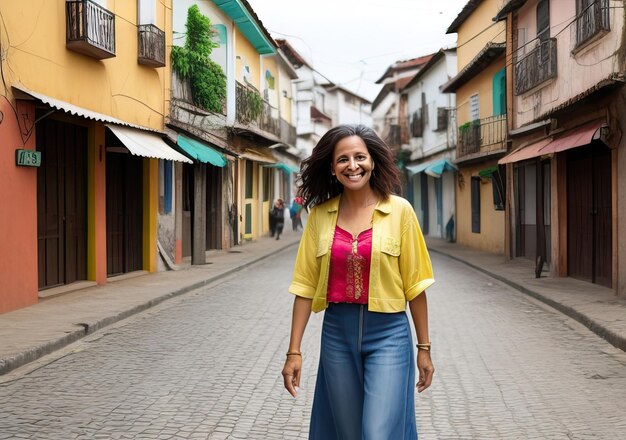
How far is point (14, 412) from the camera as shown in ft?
18.7

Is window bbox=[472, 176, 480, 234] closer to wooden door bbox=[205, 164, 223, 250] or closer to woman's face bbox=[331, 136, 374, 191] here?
wooden door bbox=[205, 164, 223, 250]

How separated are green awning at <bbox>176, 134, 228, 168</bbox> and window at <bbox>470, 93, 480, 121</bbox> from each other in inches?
409

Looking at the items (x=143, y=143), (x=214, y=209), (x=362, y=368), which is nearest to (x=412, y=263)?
(x=362, y=368)

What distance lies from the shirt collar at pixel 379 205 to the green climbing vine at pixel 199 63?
1556 centimetres

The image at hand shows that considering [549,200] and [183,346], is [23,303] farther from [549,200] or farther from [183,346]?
[549,200]

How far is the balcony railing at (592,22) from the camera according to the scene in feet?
40.5

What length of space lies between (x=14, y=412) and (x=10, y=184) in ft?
18.3

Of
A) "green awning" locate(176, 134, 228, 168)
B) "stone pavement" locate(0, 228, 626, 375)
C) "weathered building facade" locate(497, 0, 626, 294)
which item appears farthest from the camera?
"green awning" locate(176, 134, 228, 168)

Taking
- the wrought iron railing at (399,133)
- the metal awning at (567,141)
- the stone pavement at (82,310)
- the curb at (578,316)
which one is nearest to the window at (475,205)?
the curb at (578,316)

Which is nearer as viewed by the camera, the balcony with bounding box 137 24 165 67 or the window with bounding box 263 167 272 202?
the balcony with bounding box 137 24 165 67

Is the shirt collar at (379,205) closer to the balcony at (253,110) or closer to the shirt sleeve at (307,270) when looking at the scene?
the shirt sleeve at (307,270)

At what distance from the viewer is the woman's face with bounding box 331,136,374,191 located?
336cm

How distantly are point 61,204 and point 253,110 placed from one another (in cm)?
1484

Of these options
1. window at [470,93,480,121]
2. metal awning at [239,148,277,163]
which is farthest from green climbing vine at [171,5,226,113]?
window at [470,93,480,121]
